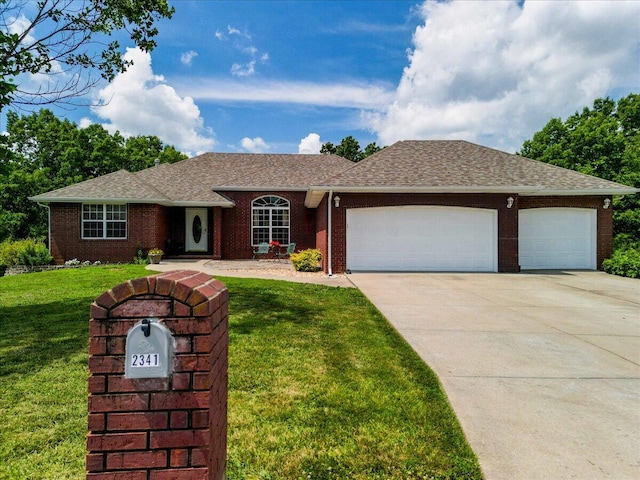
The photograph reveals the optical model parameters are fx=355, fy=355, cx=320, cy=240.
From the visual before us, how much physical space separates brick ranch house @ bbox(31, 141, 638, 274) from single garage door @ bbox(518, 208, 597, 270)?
0.13ft

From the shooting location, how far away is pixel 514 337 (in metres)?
5.29

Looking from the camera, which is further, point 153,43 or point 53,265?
point 53,265

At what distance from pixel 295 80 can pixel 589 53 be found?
1042 cm

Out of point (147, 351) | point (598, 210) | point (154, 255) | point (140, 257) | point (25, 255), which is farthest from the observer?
point (140, 257)

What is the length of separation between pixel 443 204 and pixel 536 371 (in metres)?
9.55

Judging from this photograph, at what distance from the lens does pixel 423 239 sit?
1312 cm

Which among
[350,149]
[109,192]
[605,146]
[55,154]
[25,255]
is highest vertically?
[350,149]

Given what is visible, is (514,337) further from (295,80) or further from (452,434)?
(295,80)

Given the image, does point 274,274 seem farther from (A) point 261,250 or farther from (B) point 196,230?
(B) point 196,230

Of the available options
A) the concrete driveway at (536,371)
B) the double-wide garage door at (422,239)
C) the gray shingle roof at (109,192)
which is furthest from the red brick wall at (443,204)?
the gray shingle roof at (109,192)

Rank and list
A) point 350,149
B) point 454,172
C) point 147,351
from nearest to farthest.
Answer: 1. point 147,351
2. point 454,172
3. point 350,149

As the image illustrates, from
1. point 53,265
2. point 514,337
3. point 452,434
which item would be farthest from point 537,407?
point 53,265

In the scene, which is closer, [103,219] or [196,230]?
[103,219]

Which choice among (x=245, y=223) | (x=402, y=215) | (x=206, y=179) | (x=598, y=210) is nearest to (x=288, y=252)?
(x=245, y=223)
